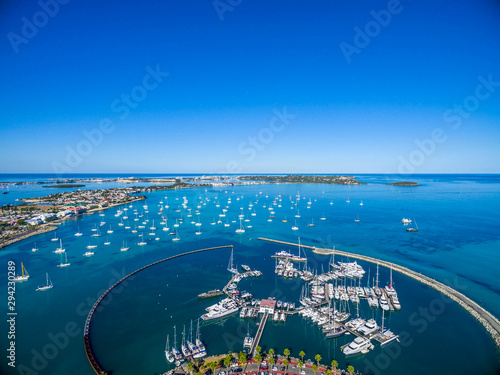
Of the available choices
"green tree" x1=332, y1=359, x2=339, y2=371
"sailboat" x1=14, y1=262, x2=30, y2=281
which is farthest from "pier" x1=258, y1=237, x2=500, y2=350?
"sailboat" x1=14, y1=262, x2=30, y2=281

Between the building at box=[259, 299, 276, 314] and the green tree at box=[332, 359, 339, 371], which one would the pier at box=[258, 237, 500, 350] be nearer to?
the green tree at box=[332, 359, 339, 371]

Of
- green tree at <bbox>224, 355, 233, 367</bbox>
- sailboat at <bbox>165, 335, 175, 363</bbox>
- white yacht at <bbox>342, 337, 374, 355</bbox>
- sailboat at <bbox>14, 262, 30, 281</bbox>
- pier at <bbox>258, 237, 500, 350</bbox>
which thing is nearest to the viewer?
green tree at <bbox>224, 355, 233, 367</bbox>

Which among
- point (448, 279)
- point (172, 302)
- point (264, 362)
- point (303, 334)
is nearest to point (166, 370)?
point (264, 362)

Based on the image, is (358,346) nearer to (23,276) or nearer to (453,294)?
(453,294)

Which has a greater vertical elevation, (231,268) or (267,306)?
(267,306)

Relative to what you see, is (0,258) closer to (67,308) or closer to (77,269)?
(77,269)

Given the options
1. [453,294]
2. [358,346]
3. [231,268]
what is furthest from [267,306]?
[453,294]

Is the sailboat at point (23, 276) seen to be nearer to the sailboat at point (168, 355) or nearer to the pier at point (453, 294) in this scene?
the sailboat at point (168, 355)

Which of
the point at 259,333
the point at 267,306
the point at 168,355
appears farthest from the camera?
the point at 267,306

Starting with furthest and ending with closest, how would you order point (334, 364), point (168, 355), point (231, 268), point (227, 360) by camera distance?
point (231, 268) < point (168, 355) < point (227, 360) < point (334, 364)
